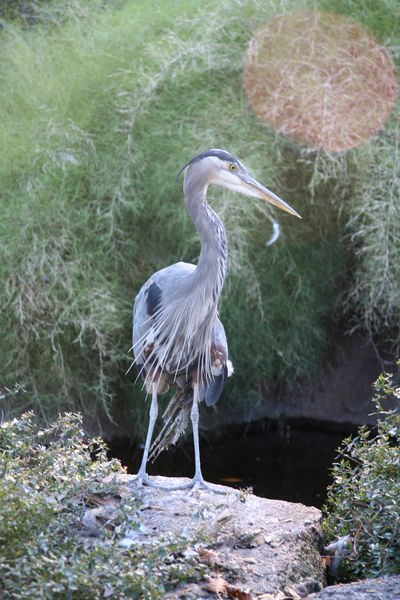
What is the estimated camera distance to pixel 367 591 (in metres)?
2.65

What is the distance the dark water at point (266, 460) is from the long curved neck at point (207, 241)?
5.37 ft

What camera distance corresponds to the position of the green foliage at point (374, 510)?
3.01 metres

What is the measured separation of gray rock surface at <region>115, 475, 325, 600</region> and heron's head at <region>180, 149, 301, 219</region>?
1223 mm

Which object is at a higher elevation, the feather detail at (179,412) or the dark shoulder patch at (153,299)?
the dark shoulder patch at (153,299)

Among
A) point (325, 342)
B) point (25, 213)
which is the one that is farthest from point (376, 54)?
point (25, 213)

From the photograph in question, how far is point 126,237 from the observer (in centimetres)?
522

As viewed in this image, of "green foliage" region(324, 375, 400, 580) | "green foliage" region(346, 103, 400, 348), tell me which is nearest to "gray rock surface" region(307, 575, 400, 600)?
"green foliage" region(324, 375, 400, 580)

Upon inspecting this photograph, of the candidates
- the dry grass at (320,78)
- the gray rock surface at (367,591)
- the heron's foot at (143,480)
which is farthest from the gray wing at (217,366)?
the dry grass at (320,78)

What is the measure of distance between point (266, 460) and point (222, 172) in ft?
7.57

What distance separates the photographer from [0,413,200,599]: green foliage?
2.26m

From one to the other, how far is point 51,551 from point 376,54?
154 inches

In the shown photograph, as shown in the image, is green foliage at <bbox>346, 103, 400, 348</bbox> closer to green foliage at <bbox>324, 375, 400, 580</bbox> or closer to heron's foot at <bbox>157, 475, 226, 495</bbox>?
green foliage at <bbox>324, 375, 400, 580</bbox>

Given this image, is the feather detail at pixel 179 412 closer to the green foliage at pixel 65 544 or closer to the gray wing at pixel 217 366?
the gray wing at pixel 217 366

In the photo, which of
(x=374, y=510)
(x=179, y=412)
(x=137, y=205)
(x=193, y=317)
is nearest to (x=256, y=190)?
(x=193, y=317)
